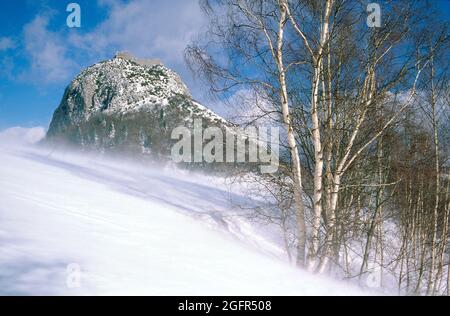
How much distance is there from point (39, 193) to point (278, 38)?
200 inches

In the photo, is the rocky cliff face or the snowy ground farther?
the rocky cliff face

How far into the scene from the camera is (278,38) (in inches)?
201

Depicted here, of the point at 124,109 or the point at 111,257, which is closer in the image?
the point at 111,257

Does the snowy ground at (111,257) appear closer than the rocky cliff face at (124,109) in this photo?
Yes

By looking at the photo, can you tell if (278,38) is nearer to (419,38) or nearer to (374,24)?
(374,24)

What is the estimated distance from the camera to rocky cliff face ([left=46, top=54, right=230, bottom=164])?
76.5 metres

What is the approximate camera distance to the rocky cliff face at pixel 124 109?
3012 inches

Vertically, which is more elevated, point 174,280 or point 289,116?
point 289,116

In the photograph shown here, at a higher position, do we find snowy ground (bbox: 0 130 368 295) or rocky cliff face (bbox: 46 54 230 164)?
rocky cliff face (bbox: 46 54 230 164)

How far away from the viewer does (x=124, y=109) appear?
89750mm

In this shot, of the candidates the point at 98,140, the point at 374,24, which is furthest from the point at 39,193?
the point at 98,140

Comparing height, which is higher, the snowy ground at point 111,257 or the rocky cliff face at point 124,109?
the rocky cliff face at point 124,109

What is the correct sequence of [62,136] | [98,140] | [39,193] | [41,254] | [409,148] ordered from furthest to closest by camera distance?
[62,136] < [98,140] < [409,148] < [39,193] < [41,254]

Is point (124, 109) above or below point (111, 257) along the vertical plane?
above
